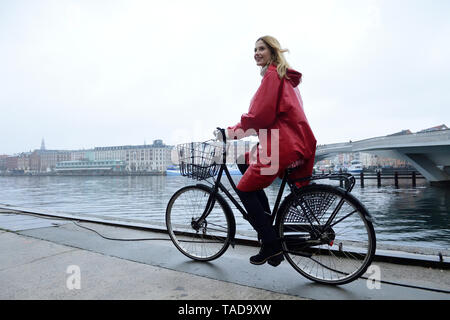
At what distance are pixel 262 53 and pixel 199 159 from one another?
1.12 meters

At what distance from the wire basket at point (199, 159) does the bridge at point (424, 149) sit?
27839mm

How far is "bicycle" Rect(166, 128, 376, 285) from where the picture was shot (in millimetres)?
2322

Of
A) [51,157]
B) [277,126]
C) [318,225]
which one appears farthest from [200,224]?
[51,157]

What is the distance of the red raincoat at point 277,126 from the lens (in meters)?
2.37

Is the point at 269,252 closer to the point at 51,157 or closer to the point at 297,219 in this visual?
the point at 297,219

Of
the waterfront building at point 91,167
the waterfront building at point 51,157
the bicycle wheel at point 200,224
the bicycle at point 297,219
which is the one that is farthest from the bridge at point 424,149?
the waterfront building at point 51,157

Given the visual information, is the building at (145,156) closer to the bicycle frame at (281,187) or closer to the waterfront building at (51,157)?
the waterfront building at (51,157)

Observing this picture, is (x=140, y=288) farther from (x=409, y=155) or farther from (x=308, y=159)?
(x=409, y=155)

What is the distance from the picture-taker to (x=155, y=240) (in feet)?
13.0

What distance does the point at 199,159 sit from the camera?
2957 millimetres

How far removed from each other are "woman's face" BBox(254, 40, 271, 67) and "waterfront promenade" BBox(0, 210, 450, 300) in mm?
1814

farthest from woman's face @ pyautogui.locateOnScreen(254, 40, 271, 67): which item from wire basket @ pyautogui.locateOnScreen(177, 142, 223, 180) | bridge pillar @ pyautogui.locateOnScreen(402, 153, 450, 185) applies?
bridge pillar @ pyautogui.locateOnScreen(402, 153, 450, 185)
